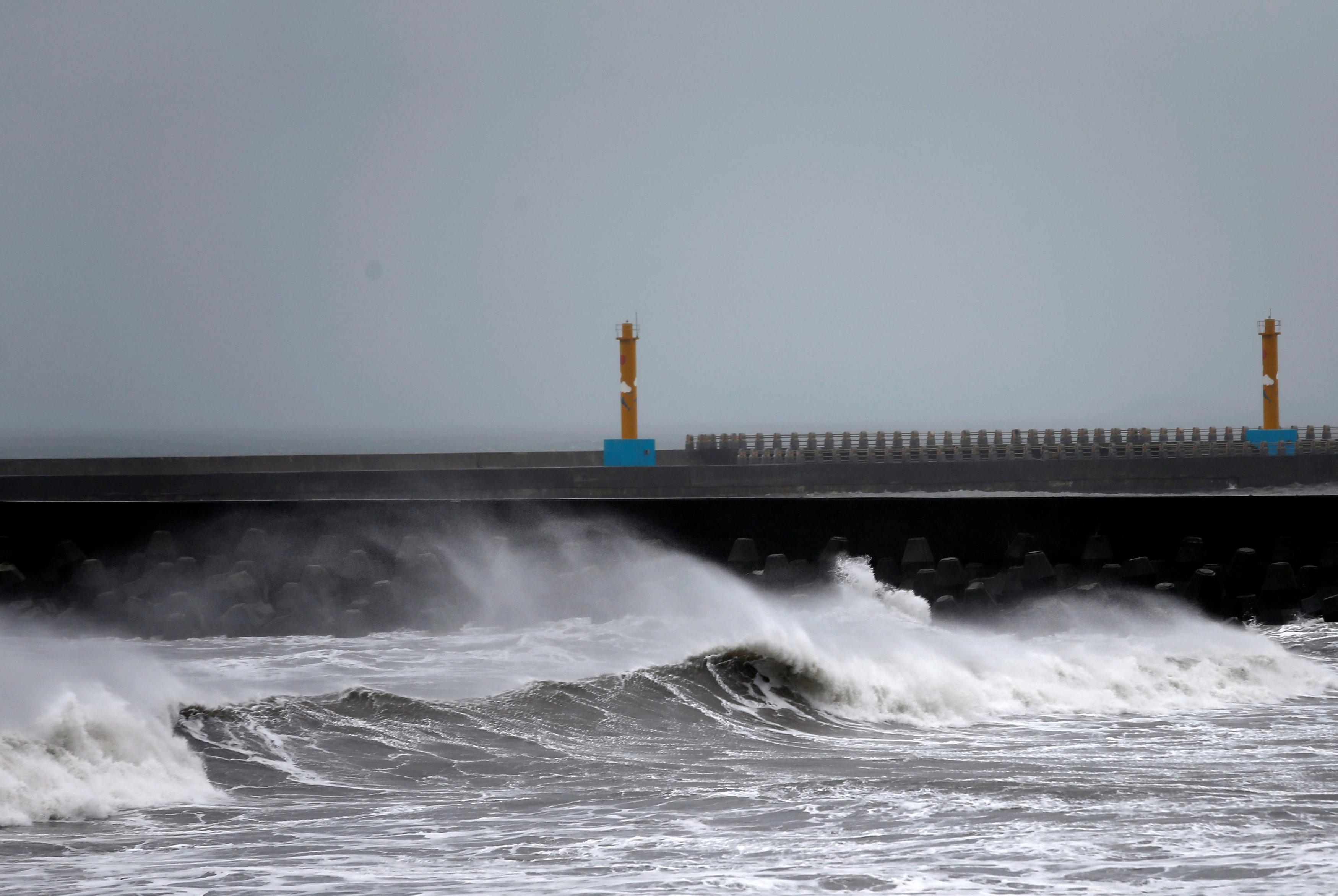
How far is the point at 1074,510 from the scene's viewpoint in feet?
53.1

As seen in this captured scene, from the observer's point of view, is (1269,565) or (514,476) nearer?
(1269,565)

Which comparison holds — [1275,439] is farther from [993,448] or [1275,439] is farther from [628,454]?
[628,454]

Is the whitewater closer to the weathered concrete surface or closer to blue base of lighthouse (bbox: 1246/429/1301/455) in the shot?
the weathered concrete surface

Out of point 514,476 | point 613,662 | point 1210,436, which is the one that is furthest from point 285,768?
point 1210,436

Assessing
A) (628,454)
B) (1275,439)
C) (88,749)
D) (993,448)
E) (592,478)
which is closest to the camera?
(88,749)

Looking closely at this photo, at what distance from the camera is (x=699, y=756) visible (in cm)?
965

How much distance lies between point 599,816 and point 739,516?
30.2 ft

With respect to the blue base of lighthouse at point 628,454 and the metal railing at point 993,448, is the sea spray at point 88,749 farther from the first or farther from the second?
the metal railing at point 993,448

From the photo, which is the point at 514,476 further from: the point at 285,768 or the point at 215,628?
the point at 285,768

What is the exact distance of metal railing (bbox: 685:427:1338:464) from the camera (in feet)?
111

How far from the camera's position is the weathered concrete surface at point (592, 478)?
23.9m

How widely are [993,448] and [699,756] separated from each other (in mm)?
26139

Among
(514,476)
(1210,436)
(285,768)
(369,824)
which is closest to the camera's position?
(369,824)

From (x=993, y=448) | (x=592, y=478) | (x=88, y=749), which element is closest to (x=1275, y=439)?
(x=993, y=448)
